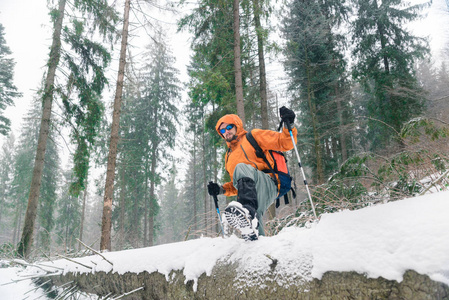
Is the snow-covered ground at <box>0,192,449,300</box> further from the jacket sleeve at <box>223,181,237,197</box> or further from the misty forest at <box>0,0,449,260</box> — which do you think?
the misty forest at <box>0,0,449,260</box>

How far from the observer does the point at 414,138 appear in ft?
13.1

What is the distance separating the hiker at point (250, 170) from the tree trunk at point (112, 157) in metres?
5.35

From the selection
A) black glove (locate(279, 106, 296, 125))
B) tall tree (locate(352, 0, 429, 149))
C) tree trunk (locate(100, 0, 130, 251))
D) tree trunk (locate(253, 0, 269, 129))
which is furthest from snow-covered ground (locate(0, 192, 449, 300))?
tall tree (locate(352, 0, 429, 149))

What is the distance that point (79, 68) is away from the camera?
10.3m

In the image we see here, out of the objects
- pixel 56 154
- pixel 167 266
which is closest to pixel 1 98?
pixel 56 154

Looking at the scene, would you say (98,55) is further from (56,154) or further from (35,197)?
(56,154)

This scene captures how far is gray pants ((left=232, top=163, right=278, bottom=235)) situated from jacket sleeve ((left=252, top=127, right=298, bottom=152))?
31 centimetres

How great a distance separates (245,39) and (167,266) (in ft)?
30.5

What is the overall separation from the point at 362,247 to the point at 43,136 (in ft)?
36.8

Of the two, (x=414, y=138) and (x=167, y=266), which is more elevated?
(x=414, y=138)

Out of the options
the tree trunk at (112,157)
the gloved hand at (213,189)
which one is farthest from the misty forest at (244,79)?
the gloved hand at (213,189)

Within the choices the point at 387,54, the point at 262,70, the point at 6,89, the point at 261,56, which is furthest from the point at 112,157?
the point at 6,89

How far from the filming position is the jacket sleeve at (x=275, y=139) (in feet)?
8.34

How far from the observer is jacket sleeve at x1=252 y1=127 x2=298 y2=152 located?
254 cm
